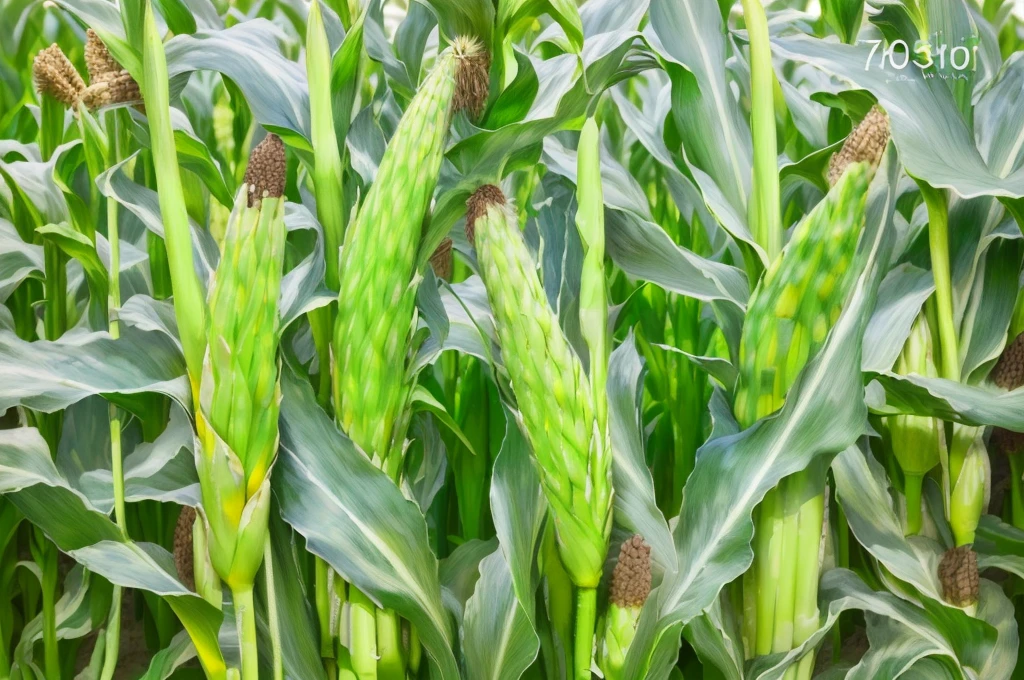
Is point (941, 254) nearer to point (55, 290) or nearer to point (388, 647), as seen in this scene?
point (388, 647)

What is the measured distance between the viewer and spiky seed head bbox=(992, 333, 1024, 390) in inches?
28.4

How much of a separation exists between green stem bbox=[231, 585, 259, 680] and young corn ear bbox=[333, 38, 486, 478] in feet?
0.45

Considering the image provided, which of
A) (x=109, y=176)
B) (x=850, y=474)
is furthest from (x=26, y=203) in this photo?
(x=850, y=474)

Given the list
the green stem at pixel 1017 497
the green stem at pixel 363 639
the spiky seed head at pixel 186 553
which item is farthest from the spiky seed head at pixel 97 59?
the green stem at pixel 1017 497

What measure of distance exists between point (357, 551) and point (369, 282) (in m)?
0.20

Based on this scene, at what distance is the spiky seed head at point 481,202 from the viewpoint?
59cm

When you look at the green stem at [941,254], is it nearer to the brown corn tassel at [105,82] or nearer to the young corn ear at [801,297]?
the young corn ear at [801,297]

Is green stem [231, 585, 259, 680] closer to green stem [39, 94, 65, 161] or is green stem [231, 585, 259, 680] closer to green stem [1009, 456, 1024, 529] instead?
green stem [39, 94, 65, 161]

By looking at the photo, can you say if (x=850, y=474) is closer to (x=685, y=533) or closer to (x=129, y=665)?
(x=685, y=533)

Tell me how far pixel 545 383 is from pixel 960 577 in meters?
0.42

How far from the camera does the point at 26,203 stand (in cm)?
79

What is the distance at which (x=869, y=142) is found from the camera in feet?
2.07

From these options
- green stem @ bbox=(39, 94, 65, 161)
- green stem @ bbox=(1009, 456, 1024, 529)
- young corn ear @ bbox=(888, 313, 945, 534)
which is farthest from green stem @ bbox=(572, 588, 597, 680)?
green stem @ bbox=(39, 94, 65, 161)

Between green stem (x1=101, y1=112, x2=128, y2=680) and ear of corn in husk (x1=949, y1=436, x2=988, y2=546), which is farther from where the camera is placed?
ear of corn in husk (x1=949, y1=436, x2=988, y2=546)
